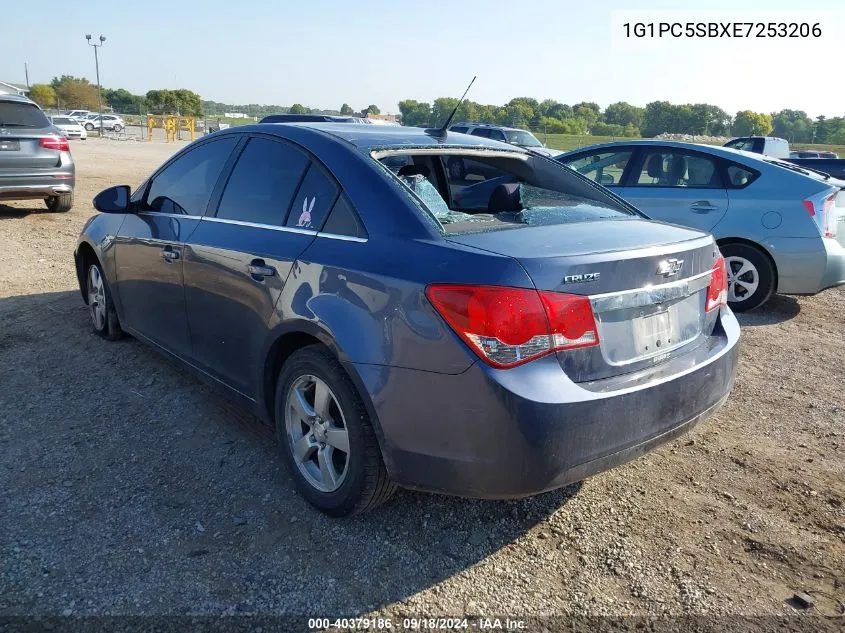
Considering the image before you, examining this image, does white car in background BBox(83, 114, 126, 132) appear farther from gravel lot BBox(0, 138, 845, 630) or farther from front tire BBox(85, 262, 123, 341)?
gravel lot BBox(0, 138, 845, 630)

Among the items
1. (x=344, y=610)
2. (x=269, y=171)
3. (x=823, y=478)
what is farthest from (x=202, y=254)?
(x=823, y=478)

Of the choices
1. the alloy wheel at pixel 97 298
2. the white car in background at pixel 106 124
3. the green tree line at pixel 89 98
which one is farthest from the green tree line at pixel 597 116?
the alloy wheel at pixel 97 298

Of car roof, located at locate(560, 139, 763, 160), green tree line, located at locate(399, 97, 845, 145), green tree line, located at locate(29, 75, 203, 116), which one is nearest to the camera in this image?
car roof, located at locate(560, 139, 763, 160)

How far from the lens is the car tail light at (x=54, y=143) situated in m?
9.94

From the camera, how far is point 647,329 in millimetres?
2572

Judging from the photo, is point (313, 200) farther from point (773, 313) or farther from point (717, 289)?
point (773, 313)

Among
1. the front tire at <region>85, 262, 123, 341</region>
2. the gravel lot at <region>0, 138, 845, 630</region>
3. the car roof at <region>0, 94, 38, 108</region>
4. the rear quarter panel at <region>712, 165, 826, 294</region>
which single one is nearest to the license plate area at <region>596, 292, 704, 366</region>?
the gravel lot at <region>0, 138, 845, 630</region>

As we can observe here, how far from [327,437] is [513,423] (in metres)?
0.94

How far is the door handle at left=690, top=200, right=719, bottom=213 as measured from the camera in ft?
21.4

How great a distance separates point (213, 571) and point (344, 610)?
1.79 feet

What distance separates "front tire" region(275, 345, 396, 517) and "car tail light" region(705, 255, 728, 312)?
5.22 feet

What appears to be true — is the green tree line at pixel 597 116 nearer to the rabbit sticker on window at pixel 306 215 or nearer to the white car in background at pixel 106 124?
the white car in background at pixel 106 124

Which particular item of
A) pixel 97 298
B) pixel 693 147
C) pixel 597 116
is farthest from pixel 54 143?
pixel 597 116

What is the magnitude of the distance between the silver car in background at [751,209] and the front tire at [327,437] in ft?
14.8
